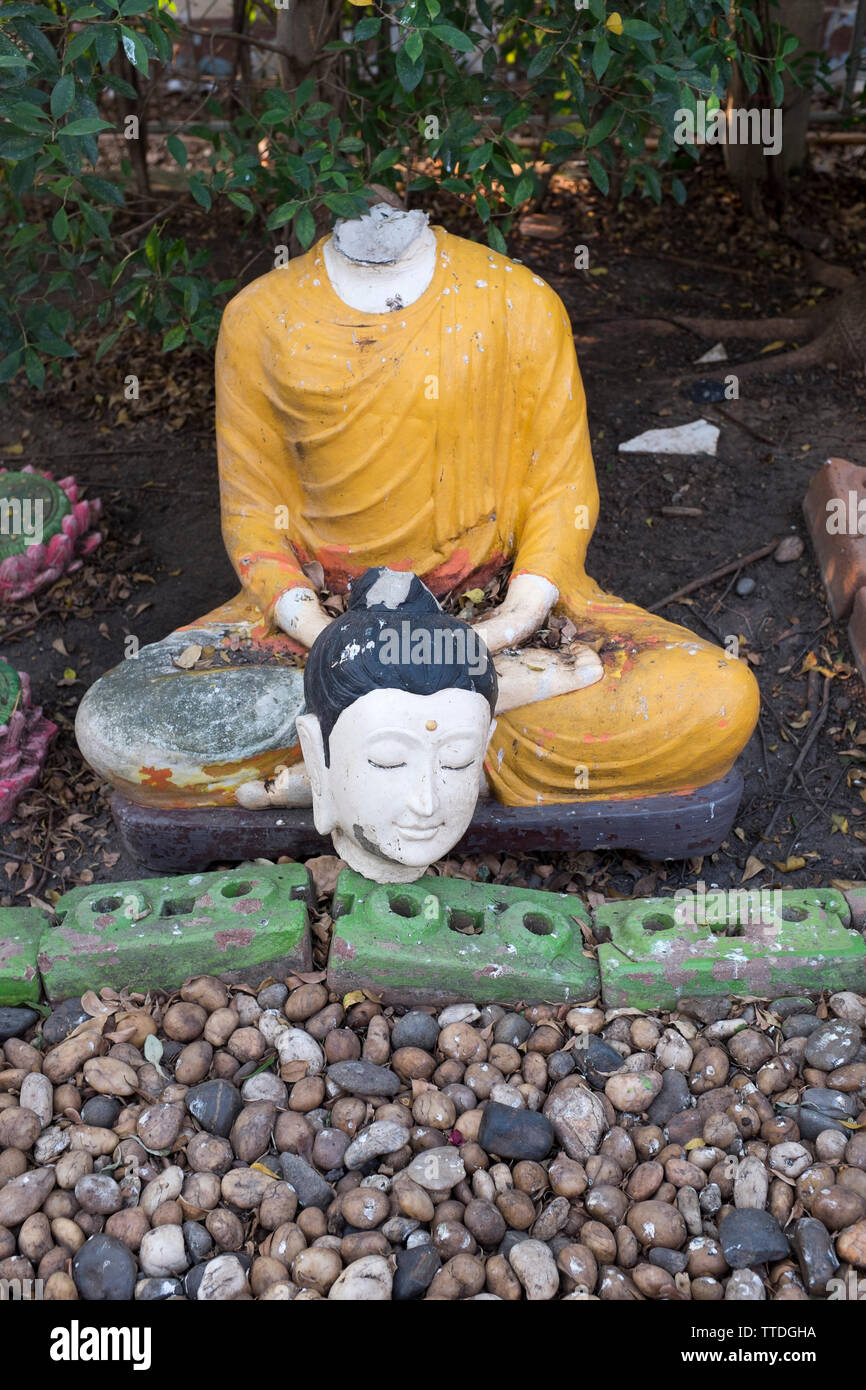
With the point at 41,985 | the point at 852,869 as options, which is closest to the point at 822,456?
the point at 852,869

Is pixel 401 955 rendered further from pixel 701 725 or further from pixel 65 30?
pixel 65 30

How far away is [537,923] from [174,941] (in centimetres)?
80

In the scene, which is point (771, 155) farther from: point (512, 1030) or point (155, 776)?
point (512, 1030)

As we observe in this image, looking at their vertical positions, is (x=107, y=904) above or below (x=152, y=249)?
below

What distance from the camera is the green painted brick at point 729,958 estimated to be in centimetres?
264

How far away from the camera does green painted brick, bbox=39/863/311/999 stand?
8.94 ft

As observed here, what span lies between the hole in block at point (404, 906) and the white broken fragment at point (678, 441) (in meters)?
2.48

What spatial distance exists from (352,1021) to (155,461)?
295 cm

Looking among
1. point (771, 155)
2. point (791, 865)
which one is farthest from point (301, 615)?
point (771, 155)

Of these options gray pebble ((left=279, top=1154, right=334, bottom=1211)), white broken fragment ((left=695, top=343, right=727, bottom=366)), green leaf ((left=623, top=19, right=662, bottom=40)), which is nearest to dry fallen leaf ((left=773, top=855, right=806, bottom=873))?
gray pebble ((left=279, top=1154, right=334, bottom=1211))

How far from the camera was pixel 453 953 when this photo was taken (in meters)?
2.67

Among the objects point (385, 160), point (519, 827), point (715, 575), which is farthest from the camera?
point (715, 575)

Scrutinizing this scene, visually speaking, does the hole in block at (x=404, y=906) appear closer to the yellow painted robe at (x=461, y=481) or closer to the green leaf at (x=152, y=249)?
the yellow painted robe at (x=461, y=481)

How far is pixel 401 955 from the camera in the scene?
8.73 feet
